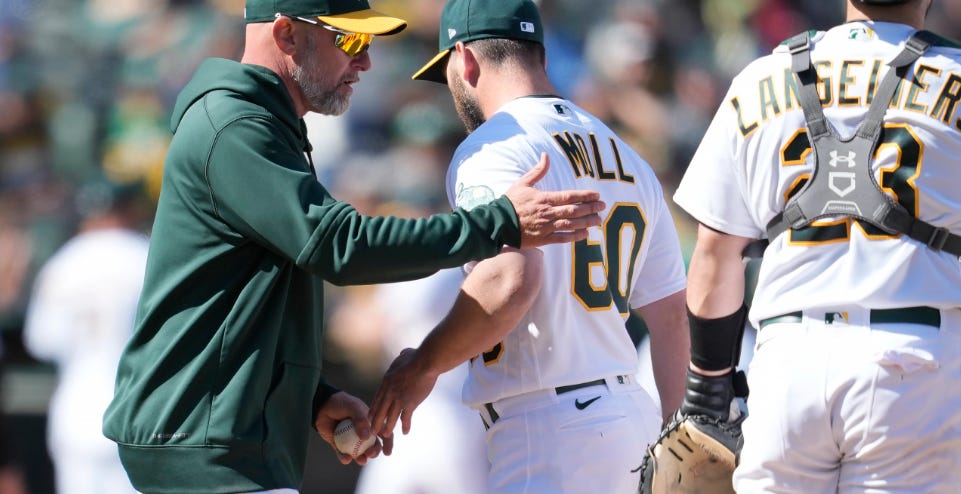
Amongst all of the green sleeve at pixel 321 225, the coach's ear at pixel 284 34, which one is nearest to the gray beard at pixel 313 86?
the coach's ear at pixel 284 34

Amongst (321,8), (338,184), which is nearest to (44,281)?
(338,184)

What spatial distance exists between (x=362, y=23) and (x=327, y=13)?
90 mm

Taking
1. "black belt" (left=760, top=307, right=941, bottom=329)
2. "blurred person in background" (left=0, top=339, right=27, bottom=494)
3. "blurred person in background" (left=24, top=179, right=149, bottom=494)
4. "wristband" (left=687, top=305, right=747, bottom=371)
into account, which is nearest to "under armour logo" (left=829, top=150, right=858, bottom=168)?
"black belt" (left=760, top=307, right=941, bottom=329)

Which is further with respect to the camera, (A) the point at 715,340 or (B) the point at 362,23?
(A) the point at 715,340

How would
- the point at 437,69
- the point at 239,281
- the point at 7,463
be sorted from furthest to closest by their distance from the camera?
the point at 7,463 → the point at 437,69 → the point at 239,281

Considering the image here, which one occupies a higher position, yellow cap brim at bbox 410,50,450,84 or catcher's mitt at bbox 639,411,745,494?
yellow cap brim at bbox 410,50,450,84

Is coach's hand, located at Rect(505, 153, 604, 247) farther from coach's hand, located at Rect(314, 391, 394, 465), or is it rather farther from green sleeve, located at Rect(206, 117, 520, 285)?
coach's hand, located at Rect(314, 391, 394, 465)

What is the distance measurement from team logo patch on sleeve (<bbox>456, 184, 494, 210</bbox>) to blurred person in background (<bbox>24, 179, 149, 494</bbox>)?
2.93 meters

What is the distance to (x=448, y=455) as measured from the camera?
16.3 ft

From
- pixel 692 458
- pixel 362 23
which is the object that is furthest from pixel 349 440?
pixel 362 23

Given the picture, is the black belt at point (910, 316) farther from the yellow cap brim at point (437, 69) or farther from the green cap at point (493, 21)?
the yellow cap brim at point (437, 69)

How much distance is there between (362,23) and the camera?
9.56 ft

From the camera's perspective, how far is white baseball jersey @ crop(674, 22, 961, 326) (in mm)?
2623

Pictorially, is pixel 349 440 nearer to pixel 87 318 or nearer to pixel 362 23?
pixel 362 23
